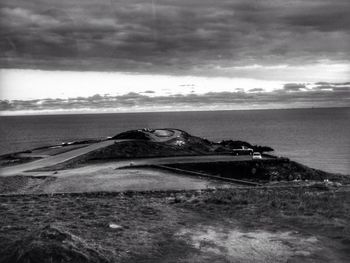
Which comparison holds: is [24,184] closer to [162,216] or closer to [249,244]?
[162,216]

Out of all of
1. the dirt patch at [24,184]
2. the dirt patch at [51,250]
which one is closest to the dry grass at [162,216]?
the dirt patch at [51,250]

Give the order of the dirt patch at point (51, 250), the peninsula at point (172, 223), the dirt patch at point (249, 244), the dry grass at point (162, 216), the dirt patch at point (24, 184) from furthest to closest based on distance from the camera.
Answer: the dirt patch at point (24, 184) < the dry grass at point (162, 216) < the dirt patch at point (249, 244) < the peninsula at point (172, 223) < the dirt patch at point (51, 250)

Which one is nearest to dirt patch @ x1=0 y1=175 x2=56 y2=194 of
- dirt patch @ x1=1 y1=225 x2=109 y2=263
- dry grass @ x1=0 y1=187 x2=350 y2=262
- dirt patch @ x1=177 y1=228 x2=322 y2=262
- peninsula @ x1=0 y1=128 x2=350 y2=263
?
peninsula @ x1=0 y1=128 x2=350 y2=263

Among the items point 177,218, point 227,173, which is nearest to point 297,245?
point 177,218

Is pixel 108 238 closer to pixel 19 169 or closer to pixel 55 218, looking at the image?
pixel 55 218

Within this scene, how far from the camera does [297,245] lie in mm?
10812

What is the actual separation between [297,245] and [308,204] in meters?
4.32

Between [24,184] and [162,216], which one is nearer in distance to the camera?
[162,216]

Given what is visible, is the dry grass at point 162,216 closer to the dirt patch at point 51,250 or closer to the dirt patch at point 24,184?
the dirt patch at point 51,250

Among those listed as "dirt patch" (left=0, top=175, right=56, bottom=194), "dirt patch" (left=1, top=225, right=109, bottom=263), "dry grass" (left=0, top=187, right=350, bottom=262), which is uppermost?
"dirt patch" (left=1, top=225, right=109, bottom=263)

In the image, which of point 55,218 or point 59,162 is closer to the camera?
point 55,218

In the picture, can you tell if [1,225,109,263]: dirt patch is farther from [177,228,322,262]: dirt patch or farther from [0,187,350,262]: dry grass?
[177,228,322,262]: dirt patch

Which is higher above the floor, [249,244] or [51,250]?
[51,250]

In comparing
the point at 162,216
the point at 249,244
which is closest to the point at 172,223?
the point at 162,216
